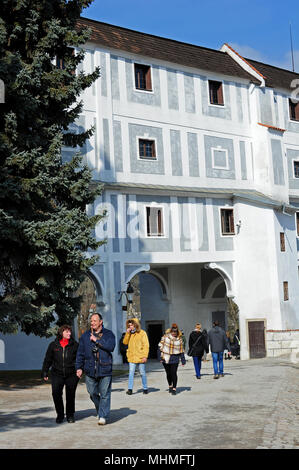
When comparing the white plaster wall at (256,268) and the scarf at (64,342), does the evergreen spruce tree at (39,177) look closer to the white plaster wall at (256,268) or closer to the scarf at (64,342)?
the scarf at (64,342)

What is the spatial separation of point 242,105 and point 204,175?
4.96 metres

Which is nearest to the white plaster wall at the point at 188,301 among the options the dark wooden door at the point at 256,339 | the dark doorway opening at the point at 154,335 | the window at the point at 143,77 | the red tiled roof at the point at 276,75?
the dark doorway opening at the point at 154,335

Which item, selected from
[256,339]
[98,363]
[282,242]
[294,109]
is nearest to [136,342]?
[98,363]

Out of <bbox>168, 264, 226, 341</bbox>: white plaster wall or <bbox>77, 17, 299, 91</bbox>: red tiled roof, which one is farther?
<bbox>168, 264, 226, 341</bbox>: white plaster wall

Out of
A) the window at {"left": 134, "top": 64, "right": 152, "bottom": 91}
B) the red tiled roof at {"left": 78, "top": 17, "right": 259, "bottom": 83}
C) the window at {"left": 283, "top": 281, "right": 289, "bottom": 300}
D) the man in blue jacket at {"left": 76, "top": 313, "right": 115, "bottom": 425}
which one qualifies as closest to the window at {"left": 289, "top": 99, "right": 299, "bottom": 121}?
the red tiled roof at {"left": 78, "top": 17, "right": 259, "bottom": 83}

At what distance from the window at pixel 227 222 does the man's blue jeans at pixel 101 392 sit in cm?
2271

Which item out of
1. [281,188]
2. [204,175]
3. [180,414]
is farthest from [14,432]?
[281,188]

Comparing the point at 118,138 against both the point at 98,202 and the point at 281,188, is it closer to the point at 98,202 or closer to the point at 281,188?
the point at 98,202

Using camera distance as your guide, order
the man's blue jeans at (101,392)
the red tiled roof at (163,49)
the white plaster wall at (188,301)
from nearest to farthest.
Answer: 1. the man's blue jeans at (101,392)
2. the red tiled roof at (163,49)
3. the white plaster wall at (188,301)

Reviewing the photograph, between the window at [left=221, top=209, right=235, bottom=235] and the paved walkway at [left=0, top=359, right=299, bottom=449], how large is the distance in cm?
1602

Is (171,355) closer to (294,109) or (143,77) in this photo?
(143,77)

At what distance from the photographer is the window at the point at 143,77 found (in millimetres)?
30983

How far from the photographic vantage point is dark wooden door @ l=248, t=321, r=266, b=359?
105 feet

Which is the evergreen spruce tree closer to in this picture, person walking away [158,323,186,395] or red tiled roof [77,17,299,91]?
person walking away [158,323,186,395]
